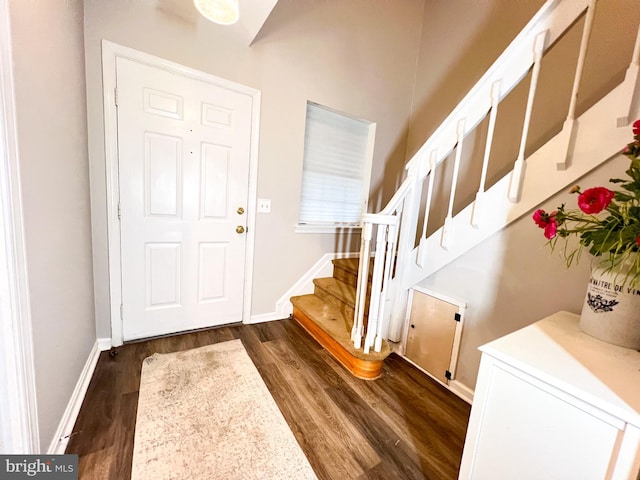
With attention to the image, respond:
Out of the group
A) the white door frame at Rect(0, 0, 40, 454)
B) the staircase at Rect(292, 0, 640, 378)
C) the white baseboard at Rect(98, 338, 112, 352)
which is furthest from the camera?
the white baseboard at Rect(98, 338, 112, 352)

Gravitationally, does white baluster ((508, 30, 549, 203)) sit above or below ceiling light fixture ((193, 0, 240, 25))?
below

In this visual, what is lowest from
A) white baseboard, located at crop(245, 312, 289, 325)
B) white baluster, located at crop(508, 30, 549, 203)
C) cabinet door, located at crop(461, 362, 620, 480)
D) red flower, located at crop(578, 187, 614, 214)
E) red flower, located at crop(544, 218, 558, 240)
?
white baseboard, located at crop(245, 312, 289, 325)

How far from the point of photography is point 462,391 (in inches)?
64.1

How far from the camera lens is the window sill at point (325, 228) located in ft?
8.24

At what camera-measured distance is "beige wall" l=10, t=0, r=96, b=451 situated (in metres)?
0.92

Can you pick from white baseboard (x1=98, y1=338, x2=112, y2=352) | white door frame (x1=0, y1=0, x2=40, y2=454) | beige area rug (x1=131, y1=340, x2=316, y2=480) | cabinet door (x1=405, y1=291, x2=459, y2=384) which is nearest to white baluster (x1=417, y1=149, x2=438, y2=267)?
cabinet door (x1=405, y1=291, x2=459, y2=384)

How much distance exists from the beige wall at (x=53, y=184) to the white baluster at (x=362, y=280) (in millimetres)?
1507

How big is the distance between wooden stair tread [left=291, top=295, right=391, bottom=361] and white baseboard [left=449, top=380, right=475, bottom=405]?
0.43 meters

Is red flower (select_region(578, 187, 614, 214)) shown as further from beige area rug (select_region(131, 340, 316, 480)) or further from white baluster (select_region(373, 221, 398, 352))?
beige area rug (select_region(131, 340, 316, 480))

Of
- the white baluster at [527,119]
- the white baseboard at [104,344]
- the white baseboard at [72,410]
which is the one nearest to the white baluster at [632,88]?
the white baluster at [527,119]

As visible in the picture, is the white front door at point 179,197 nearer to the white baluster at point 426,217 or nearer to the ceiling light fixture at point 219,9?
the ceiling light fixture at point 219,9

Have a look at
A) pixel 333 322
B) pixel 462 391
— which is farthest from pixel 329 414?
pixel 462 391

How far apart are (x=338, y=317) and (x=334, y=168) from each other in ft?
5.12

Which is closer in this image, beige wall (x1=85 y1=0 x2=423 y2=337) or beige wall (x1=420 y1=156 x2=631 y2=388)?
beige wall (x1=420 y1=156 x2=631 y2=388)
